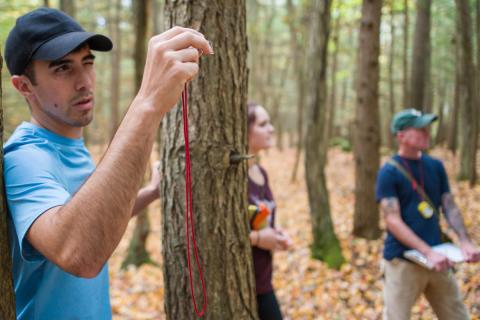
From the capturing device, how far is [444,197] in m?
3.57

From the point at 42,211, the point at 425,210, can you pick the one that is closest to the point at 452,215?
the point at 425,210

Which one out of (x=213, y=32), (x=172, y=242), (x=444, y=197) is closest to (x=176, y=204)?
(x=172, y=242)

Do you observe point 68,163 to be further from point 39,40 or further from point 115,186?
point 115,186

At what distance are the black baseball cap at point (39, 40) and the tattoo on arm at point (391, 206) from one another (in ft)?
9.09

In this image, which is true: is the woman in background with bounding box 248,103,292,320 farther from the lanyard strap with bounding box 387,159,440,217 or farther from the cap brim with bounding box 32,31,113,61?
the cap brim with bounding box 32,31,113,61

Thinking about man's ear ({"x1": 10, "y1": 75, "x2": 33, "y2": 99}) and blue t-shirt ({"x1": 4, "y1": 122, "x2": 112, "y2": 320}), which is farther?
man's ear ({"x1": 10, "y1": 75, "x2": 33, "y2": 99})

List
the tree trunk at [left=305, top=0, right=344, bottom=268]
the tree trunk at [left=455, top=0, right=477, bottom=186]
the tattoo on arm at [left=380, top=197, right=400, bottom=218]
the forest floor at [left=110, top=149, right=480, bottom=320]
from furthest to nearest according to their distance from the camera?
1. the tree trunk at [left=455, top=0, right=477, bottom=186]
2. the tree trunk at [left=305, top=0, right=344, bottom=268]
3. the forest floor at [left=110, top=149, right=480, bottom=320]
4. the tattoo on arm at [left=380, top=197, right=400, bottom=218]

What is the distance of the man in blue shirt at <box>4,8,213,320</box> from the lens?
1.12 metres

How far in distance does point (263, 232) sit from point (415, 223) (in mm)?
1491

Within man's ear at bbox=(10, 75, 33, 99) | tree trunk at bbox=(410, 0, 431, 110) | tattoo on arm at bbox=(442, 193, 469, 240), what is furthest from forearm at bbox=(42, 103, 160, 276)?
tree trunk at bbox=(410, 0, 431, 110)

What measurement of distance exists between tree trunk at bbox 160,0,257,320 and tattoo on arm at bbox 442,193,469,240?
2.25 meters

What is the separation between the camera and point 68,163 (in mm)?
1726

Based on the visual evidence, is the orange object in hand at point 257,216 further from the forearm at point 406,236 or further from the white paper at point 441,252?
the white paper at point 441,252

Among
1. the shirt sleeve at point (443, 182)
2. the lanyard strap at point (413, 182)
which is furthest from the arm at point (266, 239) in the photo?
the shirt sleeve at point (443, 182)
